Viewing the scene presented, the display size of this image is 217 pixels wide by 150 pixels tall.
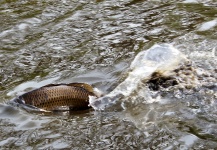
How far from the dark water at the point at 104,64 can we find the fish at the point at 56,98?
10 cm

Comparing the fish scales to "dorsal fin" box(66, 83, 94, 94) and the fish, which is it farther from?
"dorsal fin" box(66, 83, 94, 94)

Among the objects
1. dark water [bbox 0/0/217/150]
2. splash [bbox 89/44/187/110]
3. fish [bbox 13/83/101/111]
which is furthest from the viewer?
splash [bbox 89/44/187/110]

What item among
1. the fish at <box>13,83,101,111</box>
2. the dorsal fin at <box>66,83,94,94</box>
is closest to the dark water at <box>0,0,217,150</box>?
the fish at <box>13,83,101,111</box>

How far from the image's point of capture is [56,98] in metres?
A: 4.40

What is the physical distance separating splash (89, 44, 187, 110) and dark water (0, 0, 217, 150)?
12cm

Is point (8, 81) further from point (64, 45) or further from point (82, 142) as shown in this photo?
point (82, 142)

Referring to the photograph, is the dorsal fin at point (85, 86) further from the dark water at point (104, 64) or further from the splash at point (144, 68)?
the dark water at point (104, 64)

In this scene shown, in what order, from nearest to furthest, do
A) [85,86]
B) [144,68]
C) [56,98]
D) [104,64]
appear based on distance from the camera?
[56,98] < [85,86] < [144,68] < [104,64]

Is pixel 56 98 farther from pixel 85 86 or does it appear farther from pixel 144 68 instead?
pixel 144 68

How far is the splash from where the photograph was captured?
4.53m

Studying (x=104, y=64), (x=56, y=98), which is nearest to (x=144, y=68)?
(x=104, y=64)

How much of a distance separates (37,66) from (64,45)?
27.8 inches

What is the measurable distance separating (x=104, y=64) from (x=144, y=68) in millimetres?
615

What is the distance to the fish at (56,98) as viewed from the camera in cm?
439
